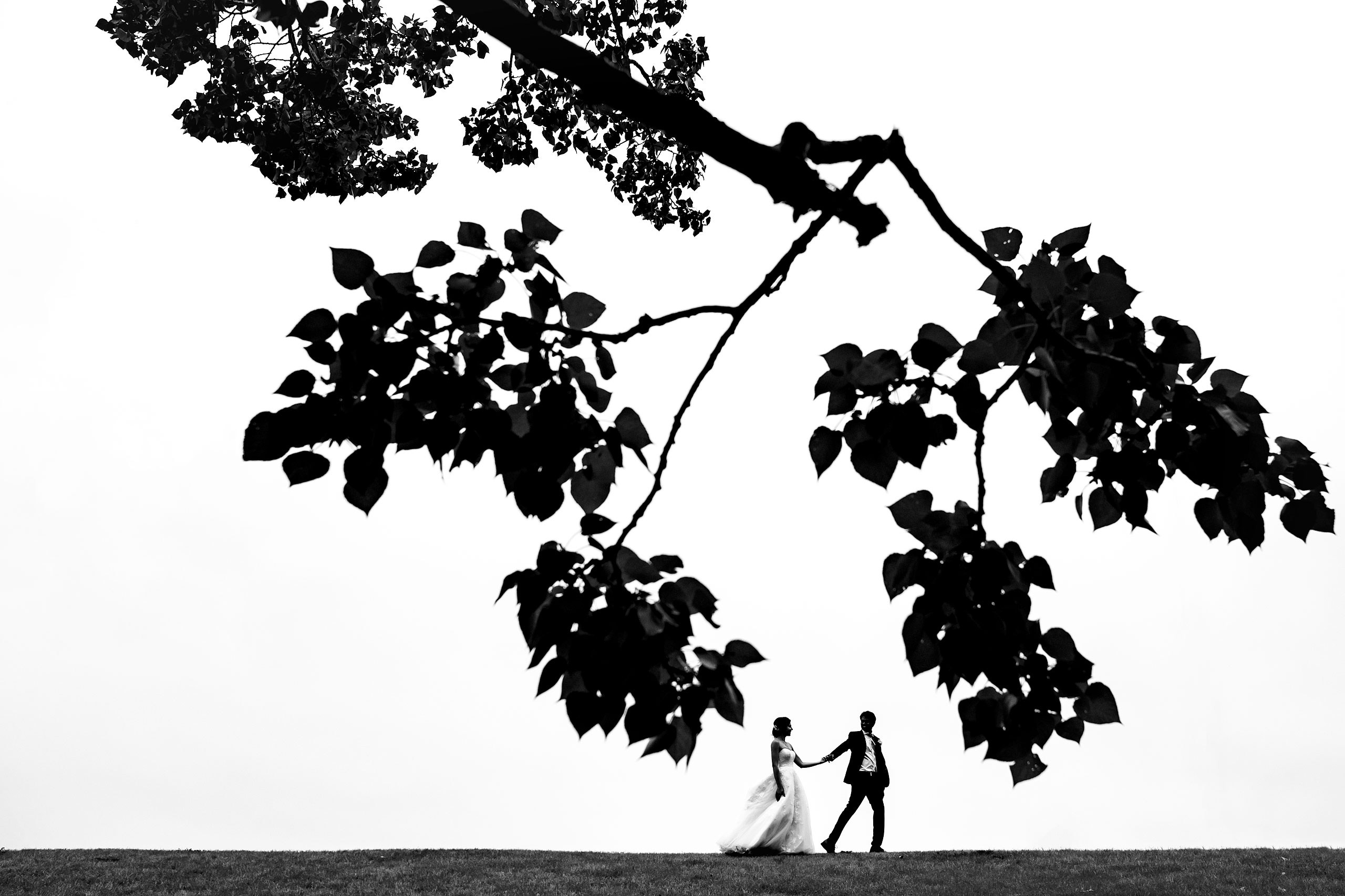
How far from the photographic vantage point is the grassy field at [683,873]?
1284cm

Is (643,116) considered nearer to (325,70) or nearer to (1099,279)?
(1099,279)

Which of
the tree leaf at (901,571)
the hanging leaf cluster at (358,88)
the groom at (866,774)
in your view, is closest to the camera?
the tree leaf at (901,571)

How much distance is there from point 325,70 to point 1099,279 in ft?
28.2

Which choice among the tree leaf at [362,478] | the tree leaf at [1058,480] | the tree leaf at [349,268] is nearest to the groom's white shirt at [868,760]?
the tree leaf at [1058,480]

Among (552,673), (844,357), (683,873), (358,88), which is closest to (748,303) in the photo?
(844,357)

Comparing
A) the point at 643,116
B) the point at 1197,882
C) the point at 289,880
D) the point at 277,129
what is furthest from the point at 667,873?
the point at 643,116

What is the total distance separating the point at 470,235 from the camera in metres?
2.92

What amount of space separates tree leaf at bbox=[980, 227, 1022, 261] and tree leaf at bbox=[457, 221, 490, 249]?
57.6 inches

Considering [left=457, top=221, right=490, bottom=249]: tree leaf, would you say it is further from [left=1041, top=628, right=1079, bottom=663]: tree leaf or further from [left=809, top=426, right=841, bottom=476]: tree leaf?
[left=1041, top=628, right=1079, bottom=663]: tree leaf

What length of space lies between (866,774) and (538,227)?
14845 mm

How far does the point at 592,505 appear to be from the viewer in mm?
2859

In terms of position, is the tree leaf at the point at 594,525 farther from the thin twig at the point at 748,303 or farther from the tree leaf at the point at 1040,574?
the tree leaf at the point at 1040,574

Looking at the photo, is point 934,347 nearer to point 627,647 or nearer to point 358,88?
point 627,647

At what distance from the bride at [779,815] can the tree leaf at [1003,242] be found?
14.4m
